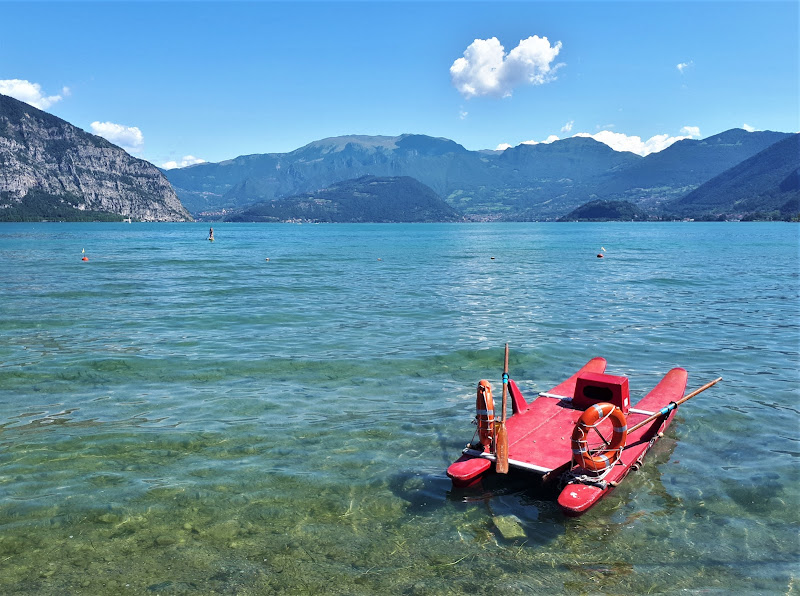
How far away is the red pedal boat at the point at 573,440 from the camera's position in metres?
12.8

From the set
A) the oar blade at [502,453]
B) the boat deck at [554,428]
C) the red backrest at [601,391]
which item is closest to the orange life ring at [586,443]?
the boat deck at [554,428]

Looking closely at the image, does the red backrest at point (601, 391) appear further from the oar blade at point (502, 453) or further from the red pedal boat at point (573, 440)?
the oar blade at point (502, 453)

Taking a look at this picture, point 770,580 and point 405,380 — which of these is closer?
point 770,580

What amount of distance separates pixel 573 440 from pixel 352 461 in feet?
19.3

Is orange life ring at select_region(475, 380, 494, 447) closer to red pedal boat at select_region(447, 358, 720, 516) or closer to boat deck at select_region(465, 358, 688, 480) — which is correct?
red pedal boat at select_region(447, 358, 720, 516)

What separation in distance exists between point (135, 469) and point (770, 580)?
14350 mm

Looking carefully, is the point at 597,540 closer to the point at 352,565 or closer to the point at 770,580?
the point at 770,580

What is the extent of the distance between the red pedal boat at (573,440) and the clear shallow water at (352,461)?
0.66 m

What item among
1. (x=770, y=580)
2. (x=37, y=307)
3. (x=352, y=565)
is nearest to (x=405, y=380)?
(x=352, y=565)

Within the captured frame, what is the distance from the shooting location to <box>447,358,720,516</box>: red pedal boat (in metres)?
12.8

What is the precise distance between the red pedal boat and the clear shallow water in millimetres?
657

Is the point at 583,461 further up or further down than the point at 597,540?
further up

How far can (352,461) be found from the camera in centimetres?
1528

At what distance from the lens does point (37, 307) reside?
3897cm
